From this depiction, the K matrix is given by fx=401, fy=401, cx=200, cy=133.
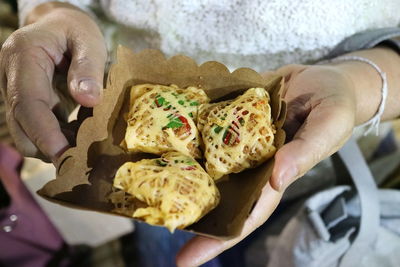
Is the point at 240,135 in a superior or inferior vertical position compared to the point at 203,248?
superior

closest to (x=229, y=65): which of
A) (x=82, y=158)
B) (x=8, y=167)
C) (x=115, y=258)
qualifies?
(x=82, y=158)

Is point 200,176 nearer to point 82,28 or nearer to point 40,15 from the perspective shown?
point 82,28

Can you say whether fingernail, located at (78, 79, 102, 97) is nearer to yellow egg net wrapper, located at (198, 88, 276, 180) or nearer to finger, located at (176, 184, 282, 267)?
yellow egg net wrapper, located at (198, 88, 276, 180)

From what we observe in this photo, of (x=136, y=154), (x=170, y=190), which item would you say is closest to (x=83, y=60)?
(x=136, y=154)

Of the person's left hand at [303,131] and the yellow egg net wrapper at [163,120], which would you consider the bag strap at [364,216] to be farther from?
the yellow egg net wrapper at [163,120]

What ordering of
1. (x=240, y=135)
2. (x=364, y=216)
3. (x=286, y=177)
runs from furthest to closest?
(x=364, y=216) → (x=240, y=135) → (x=286, y=177)

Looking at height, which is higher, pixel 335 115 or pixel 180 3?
pixel 180 3

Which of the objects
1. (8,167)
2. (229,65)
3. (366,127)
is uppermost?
(229,65)

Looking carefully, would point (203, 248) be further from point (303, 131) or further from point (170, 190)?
point (303, 131)
